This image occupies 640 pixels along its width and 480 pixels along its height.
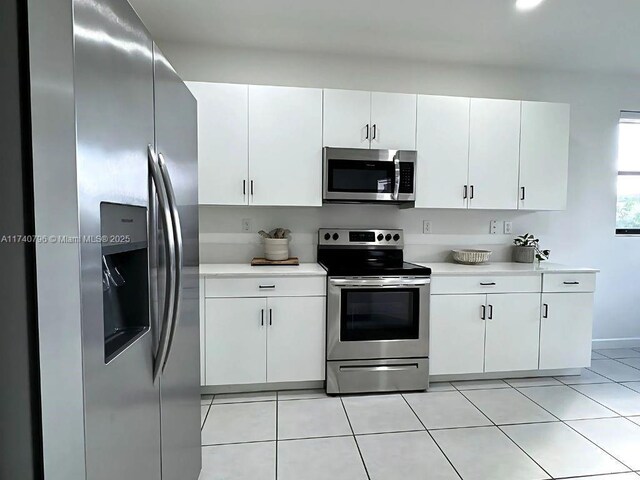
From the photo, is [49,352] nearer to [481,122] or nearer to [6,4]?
[6,4]

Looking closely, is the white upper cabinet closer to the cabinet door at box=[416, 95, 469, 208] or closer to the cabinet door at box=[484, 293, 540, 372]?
the cabinet door at box=[416, 95, 469, 208]

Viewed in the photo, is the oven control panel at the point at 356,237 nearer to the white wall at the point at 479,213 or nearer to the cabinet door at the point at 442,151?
the white wall at the point at 479,213

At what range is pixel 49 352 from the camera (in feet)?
2.17

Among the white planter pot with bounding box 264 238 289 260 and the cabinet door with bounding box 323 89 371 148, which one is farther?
the white planter pot with bounding box 264 238 289 260

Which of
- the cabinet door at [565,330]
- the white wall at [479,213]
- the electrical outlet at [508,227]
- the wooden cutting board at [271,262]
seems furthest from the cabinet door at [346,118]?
the cabinet door at [565,330]

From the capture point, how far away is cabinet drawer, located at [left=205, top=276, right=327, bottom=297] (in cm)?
249

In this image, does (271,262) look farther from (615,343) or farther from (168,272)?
(615,343)

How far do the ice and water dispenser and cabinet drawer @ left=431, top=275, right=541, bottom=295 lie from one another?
85.8 inches

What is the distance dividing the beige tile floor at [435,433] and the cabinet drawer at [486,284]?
29.7 inches

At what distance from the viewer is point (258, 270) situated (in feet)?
8.50

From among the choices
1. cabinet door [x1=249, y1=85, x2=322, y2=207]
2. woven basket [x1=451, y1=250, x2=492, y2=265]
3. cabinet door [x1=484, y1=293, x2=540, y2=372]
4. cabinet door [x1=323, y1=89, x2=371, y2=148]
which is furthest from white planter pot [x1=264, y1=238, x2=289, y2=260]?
cabinet door [x1=484, y1=293, x2=540, y2=372]

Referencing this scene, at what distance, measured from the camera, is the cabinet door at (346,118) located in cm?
275

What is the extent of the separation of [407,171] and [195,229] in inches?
73.2

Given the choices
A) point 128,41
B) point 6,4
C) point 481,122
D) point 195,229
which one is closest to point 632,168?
point 481,122
